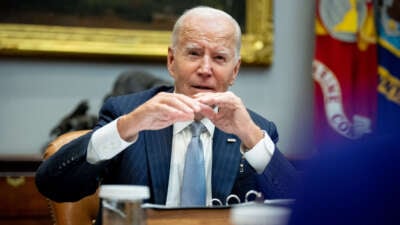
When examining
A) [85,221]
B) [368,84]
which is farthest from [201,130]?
[368,84]

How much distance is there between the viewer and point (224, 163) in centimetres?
263

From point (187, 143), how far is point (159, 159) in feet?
0.49

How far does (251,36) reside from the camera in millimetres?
5371

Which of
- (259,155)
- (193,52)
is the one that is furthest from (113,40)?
(259,155)

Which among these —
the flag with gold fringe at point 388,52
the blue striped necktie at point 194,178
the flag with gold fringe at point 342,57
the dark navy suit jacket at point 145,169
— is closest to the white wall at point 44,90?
the flag with gold fringe at point 342,57

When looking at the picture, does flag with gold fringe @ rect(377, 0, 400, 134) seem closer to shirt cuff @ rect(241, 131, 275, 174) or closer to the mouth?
the mouth

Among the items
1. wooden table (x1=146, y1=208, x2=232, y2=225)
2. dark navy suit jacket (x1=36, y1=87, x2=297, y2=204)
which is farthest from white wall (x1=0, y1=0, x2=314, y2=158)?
wooden table (x1=146, y1=208, x2=232, y2=225)

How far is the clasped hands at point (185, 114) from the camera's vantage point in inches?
89.7

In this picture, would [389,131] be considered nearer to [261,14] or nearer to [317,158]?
[317,158]

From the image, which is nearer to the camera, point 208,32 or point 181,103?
point 181,103

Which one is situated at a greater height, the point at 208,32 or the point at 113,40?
the point at 208,32

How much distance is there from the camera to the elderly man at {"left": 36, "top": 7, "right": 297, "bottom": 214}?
2.34m

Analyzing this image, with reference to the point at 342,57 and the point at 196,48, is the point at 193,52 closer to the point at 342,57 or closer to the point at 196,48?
the point at 196,48

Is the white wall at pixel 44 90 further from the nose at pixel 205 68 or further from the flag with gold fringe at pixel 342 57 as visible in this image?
the nose at pixel 205 68
